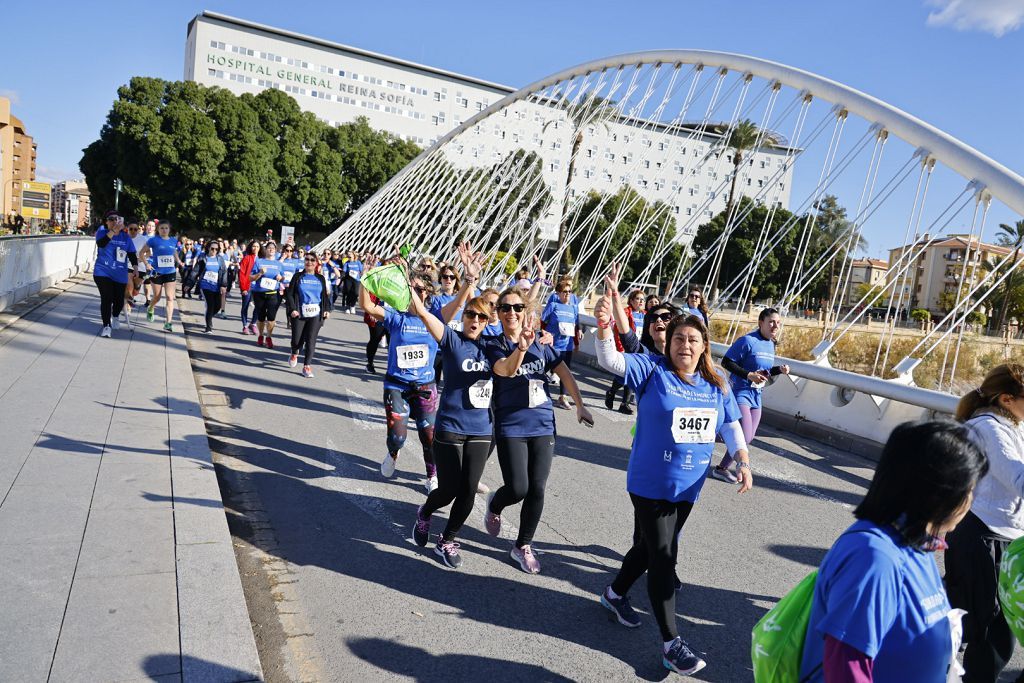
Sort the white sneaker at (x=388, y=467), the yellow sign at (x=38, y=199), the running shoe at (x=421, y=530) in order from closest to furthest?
the running shoe at (x=421, y=530) → the white sneaker at (x=388, y=467) → the yellow sign at (x=38, y=199)

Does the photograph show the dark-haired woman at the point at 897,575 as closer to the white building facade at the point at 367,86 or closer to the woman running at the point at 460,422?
the woman running at the point at 460,422

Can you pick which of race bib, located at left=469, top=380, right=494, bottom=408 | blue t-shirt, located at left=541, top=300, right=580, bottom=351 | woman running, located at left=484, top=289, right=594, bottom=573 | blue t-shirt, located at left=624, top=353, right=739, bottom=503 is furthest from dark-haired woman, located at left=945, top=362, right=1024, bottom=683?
blue t-shirt, located at left=541, top=300, right=580, bottom=351

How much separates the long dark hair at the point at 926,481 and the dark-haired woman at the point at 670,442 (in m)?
1.62

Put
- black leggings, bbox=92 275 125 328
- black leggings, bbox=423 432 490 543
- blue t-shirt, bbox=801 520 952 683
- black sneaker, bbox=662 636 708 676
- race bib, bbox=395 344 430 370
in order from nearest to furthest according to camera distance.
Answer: blue t-shirt, bbox=801 520 952 683
black sneaker, bbox=662 636 708 676
black leggings, bbox=423 432 490 543
race bib, bbox=395 344 430 370
black leggings, bbox=92 275 125 328

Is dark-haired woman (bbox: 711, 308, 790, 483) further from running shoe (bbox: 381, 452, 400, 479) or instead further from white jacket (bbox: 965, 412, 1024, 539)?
white jacket (bbox: 965, 412, 1024, 539)

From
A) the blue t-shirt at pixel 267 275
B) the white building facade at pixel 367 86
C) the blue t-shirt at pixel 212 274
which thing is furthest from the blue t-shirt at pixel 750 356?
the white building facade at pixel 367 86

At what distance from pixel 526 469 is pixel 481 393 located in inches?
21.6

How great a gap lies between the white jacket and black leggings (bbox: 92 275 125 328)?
12186mm

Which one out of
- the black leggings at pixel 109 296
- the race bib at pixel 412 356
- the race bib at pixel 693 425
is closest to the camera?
the race bib at pixel 693 425

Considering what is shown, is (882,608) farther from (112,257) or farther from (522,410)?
(112,257)

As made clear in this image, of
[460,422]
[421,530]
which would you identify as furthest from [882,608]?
[421,530]

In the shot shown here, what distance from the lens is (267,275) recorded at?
42.9 feet

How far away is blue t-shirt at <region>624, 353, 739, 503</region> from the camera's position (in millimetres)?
3549

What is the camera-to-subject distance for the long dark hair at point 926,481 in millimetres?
1903
